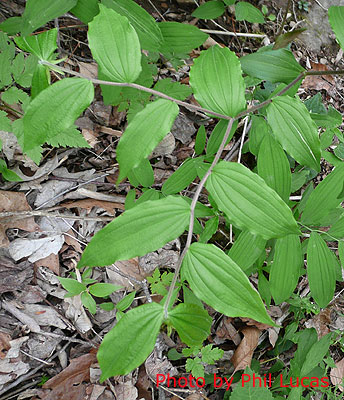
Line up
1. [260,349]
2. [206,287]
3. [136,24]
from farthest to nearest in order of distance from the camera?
[260,349] → [136,24] → [206,287]

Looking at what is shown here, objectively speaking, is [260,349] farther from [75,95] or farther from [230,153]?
[75,95]

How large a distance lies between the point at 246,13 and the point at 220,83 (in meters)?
1.34

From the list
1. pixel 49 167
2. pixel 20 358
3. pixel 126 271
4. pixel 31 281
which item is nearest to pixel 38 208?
pixel 49 167

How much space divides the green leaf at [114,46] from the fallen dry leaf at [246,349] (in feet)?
5.45

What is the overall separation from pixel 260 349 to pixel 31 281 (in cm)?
136

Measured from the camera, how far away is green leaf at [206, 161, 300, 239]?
3.10 feet

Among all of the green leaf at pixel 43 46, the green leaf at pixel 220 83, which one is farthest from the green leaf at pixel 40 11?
the green leaf at pixel 220 83

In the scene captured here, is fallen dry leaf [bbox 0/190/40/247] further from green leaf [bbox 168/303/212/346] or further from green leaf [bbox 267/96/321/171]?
green leaf [bbox 267/96/321/171]

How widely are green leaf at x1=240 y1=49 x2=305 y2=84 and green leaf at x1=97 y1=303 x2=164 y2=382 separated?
3.29 ft

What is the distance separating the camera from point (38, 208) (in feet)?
6.16

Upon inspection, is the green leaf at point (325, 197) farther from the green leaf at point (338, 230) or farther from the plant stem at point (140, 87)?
the plant stem at point (140, 87)

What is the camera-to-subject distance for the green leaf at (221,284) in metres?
0.86

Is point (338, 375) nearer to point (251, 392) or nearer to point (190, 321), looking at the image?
point (251, 392)

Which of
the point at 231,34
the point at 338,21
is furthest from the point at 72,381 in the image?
the point at 231,34
